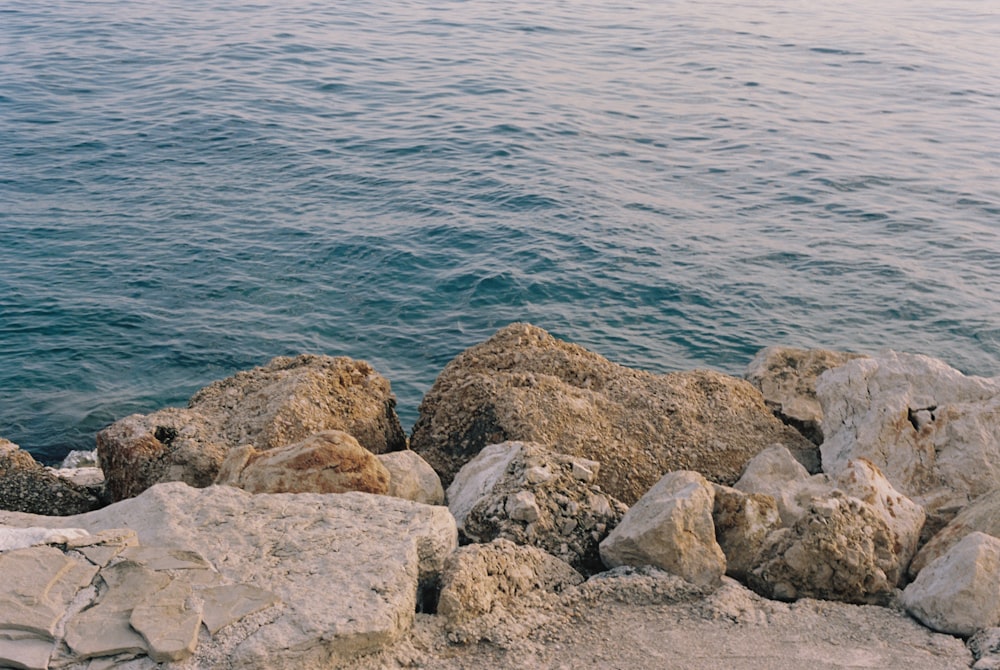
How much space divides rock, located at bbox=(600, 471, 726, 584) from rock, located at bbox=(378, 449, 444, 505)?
1.15 m

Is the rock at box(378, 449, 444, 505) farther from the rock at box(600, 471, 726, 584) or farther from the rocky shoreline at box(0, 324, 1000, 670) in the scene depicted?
the rock at box(600, 471, 726, 584)

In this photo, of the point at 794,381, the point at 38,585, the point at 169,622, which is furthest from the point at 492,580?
the point at 794,381

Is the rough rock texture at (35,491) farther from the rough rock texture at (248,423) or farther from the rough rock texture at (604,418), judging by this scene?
the rough rock texture at (604,418)

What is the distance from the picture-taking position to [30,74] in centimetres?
2041

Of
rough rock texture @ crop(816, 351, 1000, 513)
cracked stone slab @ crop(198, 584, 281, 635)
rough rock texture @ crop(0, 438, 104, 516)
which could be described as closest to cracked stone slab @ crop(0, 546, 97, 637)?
cracked stone slab @ crop(198, 584, 281, 635)

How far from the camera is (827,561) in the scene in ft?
15.2

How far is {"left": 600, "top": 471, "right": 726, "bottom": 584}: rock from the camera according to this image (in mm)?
4656

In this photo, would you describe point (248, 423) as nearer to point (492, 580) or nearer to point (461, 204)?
point (492, 580)

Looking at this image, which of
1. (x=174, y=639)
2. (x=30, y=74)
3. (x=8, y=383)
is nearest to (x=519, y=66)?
(x=30, y=74)

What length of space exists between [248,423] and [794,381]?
4.13m

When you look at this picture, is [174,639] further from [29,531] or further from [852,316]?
[852,316]

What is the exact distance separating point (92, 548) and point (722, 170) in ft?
42.1

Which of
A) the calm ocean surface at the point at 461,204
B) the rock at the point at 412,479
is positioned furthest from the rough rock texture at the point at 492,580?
the calm ocean surface at the point at 461,204

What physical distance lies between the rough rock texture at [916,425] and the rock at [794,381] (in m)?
0.39
